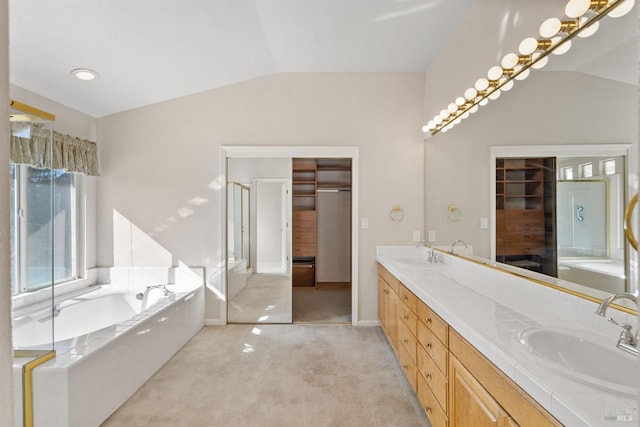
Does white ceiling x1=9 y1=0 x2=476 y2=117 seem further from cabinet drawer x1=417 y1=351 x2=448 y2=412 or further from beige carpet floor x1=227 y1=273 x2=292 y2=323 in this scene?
cabinet drawer x1=417 y1=351 x2=448 y2=412

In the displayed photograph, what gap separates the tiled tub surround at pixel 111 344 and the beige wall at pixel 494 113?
8.39 ft

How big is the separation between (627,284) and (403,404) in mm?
1501

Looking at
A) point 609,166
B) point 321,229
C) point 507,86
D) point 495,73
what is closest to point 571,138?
point 609,166

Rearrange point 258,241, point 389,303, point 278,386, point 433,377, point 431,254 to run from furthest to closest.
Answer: point 258,241, point 431,254, point 389,303, point 278,386, point 433,377

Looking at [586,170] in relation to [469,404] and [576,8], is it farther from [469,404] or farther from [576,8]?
[469,404]


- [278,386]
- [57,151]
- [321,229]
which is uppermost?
[57,151]

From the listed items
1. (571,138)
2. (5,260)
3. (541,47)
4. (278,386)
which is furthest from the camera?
(278,386)

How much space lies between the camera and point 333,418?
6.53 feet

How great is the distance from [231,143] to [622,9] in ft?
10.4

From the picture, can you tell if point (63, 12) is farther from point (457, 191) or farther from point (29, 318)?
point (457, 191)

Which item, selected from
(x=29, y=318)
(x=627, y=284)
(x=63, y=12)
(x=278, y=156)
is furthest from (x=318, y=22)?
(x=29, y=318)

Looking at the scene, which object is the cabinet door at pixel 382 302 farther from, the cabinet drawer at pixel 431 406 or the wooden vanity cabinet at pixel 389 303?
the cabinet drawer at pixel 431 406

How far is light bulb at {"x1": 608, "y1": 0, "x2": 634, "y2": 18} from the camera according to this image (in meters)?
1.14

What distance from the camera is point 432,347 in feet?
5.79
